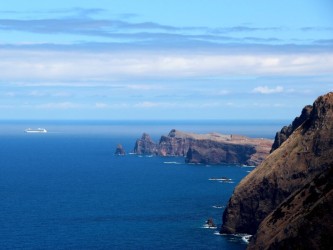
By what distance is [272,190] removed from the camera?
14162 cm

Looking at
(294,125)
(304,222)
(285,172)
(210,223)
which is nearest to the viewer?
(304,222)

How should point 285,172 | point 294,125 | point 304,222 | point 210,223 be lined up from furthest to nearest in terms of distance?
point 294,125 < point 210,223 < point 285,172 < point 304,222

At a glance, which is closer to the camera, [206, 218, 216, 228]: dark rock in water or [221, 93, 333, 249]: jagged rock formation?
[221, 93, 333, 249]: jagged rock formation

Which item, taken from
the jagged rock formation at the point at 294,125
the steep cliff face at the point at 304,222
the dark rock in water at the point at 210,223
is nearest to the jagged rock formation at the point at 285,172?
the dark rock in water at the point at 210,223

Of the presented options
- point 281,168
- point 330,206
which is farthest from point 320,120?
point 330,206

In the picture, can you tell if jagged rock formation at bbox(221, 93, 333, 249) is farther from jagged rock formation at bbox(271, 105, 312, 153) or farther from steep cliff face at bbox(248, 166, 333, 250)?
steep cliff face at bbox(248, 166, 333, 250)

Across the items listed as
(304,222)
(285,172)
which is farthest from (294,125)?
(304,222)

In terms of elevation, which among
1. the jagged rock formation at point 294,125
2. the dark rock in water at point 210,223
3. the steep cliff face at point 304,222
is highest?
the jagged rock formation at point 294,125

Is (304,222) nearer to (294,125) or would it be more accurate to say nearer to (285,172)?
(285,172)

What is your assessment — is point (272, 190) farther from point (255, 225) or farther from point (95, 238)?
point (95, 238)

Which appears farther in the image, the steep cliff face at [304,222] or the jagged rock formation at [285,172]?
the jagged rock formation at [285,172]

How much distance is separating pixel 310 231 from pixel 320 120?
53.1m

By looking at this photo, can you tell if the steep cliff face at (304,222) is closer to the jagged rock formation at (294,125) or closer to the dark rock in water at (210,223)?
the dark rock in water at (210,223)

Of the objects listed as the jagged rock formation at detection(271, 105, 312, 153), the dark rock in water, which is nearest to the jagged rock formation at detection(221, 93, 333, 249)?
the dark rock in water
